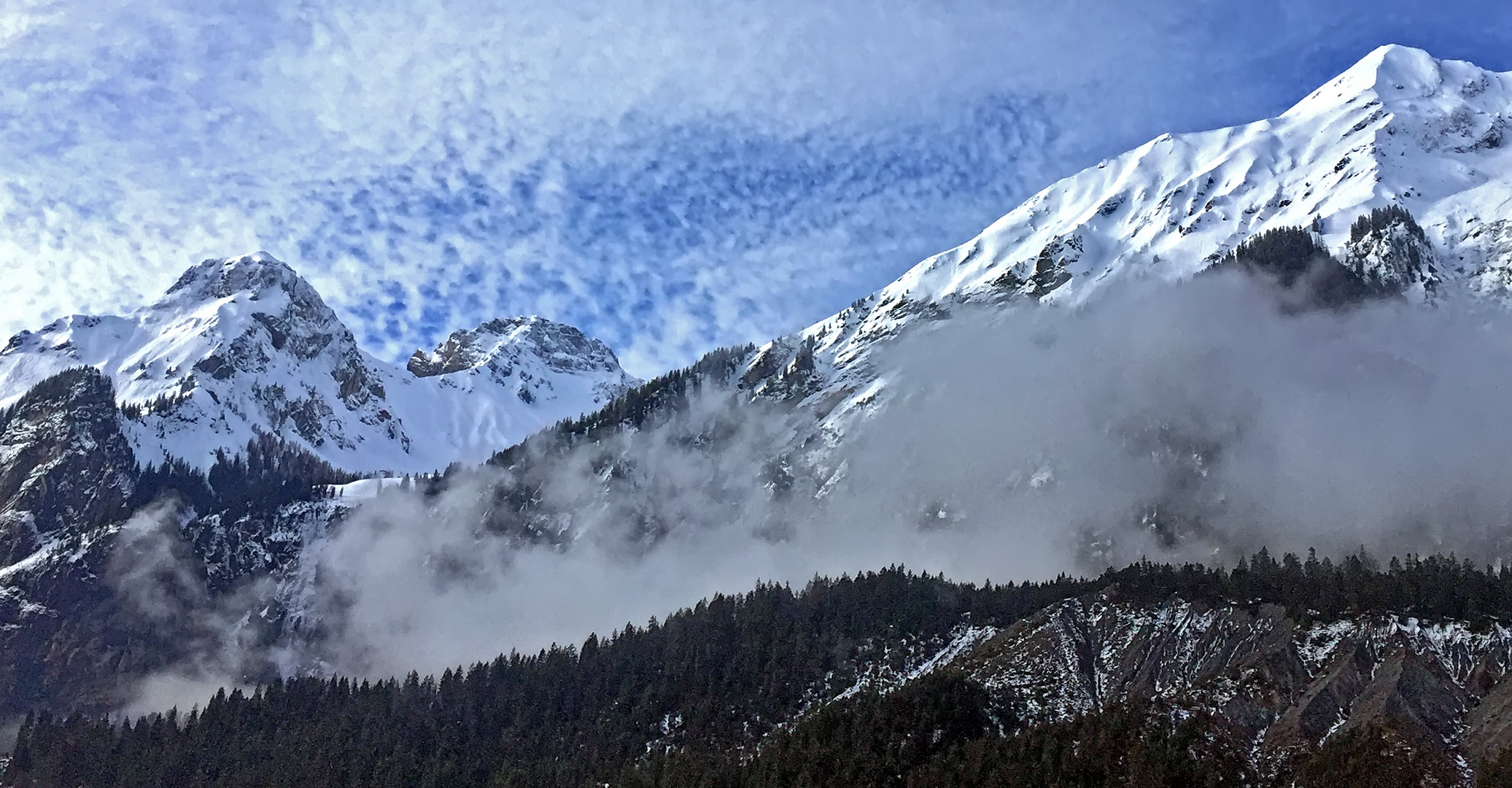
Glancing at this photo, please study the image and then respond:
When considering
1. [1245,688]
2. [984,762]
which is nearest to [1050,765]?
[984,762]

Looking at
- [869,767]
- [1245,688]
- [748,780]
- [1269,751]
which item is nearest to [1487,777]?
[1269,751]

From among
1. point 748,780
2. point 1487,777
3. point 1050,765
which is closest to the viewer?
point 1487,777

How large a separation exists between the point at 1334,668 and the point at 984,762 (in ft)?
194

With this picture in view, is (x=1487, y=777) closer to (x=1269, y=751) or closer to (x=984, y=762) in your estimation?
(x=1269, y=751)

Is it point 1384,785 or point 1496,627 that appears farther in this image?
point 1496,627

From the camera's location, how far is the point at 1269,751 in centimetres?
18275

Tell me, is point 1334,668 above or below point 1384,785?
above

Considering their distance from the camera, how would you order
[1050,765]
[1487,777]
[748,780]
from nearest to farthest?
[1487,777], [1050,765], [748,780]

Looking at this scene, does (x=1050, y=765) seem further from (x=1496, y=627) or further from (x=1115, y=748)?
(x=1496, y=627)

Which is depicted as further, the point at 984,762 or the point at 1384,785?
the point at 984,762

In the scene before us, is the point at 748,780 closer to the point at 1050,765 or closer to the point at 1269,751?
the point at 1050,765

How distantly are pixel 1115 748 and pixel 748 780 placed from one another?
5490 cm

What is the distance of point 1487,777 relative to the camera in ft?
527

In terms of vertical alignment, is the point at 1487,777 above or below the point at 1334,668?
below
